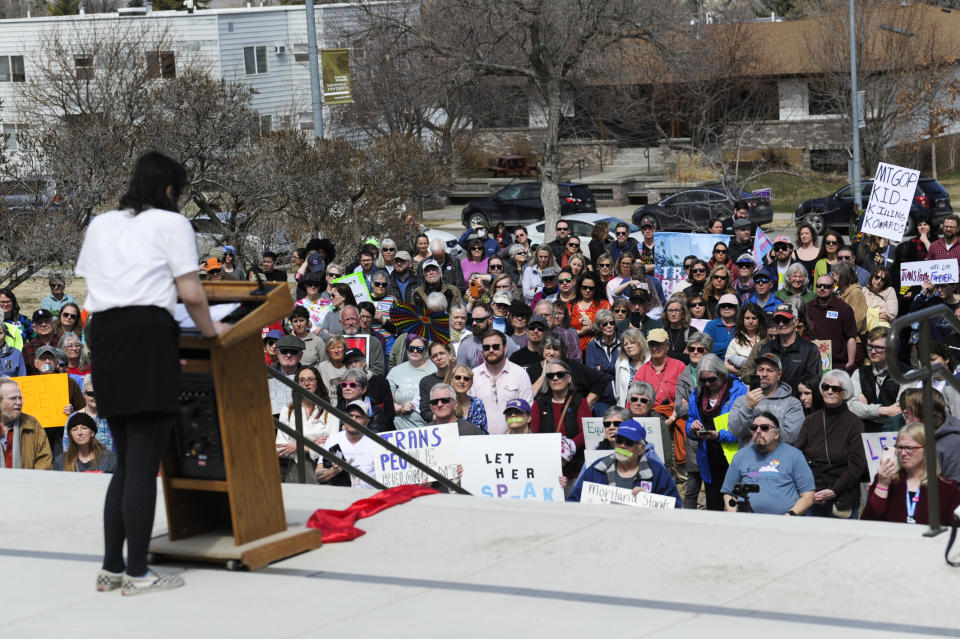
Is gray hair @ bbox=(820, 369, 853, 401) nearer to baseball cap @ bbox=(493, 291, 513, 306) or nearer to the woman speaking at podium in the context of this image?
baseball cap @ bbox=(493, 291, 513, 306)

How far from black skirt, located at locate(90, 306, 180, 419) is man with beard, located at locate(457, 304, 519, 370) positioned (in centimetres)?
745

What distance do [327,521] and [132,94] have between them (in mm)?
26147

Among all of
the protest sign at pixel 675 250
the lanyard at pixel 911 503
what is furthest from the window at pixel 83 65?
the lanyard at pixel 911 503

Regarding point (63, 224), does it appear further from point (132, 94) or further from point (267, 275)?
point (132, 94)

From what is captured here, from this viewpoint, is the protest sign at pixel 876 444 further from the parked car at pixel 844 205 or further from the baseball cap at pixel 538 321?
the parked car at pixel 844 205

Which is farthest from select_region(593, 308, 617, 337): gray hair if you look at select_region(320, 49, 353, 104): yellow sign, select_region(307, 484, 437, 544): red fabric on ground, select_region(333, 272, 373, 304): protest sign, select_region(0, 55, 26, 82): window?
select_region(0, 55, 26, 82): window

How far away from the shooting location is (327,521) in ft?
22.4

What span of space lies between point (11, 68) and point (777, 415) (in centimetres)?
5285

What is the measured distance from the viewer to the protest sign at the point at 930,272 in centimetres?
1415

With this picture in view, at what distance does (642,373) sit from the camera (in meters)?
11.6

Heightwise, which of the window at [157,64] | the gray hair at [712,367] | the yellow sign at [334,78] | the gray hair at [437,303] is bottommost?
the gray hair at [712,367]

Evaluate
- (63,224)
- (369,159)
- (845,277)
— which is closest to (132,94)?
(369,159)

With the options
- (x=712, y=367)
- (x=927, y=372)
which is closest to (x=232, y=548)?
(x=927, y=372)

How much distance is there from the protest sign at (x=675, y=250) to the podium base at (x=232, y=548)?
11780 mm
